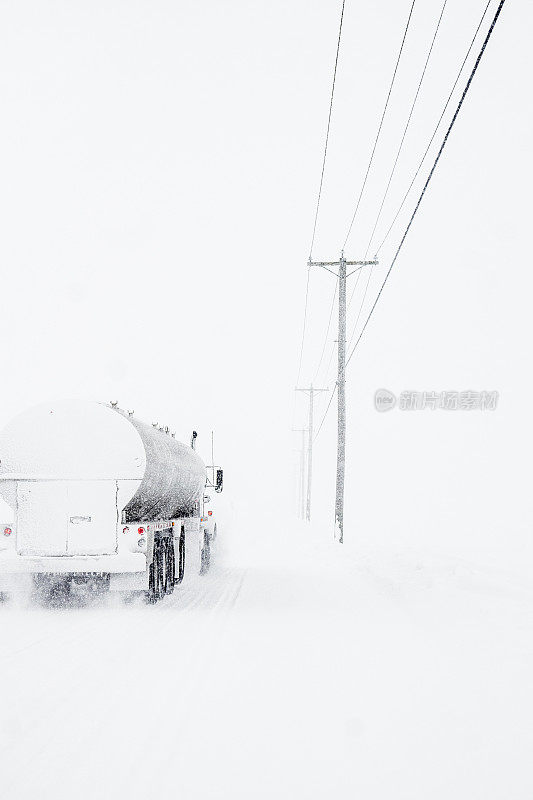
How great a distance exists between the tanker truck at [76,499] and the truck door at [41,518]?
2 centimetres

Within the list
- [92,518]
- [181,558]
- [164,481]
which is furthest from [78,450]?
[181,558]

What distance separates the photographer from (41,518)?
11.6m

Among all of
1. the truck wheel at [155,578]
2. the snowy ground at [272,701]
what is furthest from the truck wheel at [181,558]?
the snowy ground at [272,701]

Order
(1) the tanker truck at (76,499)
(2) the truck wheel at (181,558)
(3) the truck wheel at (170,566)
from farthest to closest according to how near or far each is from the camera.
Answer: (2) the truck wheel at (181,558)
(3) the truck wheel at (170,566)
(1) the tanker truck at (76,499)

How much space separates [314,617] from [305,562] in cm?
1015

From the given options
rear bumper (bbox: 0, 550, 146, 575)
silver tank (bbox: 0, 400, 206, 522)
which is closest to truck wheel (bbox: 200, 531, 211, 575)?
silver tank (bbox: 0, 400, 206, 522)

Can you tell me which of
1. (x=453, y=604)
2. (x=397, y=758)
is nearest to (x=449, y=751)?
(x=397, y=758)

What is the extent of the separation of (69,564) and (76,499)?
98cm

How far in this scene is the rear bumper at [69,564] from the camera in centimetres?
1134

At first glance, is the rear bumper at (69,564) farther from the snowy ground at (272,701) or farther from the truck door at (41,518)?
the snowy ground at (272,701)

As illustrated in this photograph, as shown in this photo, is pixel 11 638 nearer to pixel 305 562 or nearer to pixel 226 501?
pixel 305 562

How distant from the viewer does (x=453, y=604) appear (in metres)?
11.5

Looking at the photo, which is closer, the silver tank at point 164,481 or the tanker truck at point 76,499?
the tanker truck at point 76,499

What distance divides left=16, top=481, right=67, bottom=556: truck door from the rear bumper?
13cm
